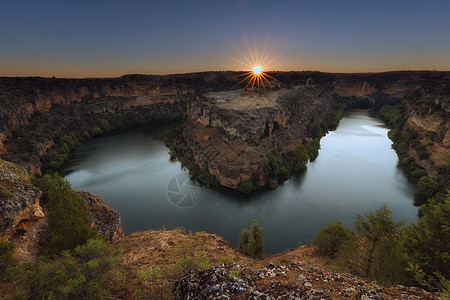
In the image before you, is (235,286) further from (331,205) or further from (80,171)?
(80,171)

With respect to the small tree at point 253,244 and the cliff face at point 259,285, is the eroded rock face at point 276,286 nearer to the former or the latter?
the cliff face at point 259,285

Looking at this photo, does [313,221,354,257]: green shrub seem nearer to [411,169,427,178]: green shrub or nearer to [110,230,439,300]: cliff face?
[110,230,439,300]: cliff face

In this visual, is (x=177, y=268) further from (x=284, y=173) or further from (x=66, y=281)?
(x=284, y=173)

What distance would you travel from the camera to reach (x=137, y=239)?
18188 mm

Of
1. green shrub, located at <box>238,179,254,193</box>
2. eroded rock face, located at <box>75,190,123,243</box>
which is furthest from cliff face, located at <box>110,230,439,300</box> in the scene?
green shrub, located at <box>238,179,254,193</box>

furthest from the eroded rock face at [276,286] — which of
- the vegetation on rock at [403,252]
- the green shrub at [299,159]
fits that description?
the green shrub at [299,159]

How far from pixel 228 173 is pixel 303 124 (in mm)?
37665

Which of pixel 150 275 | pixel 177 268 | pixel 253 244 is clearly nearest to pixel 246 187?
pixel 253 244

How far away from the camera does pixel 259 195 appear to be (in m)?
39.1

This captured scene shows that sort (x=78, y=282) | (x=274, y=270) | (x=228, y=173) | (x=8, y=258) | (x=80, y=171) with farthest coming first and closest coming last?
(x=80, y=171)
(x=228, y=173)
(x=8, y=258)
(x=274, y=270)
(x=78, y=282)

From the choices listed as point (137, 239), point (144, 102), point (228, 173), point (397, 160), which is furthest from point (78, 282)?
point (144, 102)

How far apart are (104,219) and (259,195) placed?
90.7ft

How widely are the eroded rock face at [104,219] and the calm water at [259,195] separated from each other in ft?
45.3

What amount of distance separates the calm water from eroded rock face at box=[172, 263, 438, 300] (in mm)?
22093
